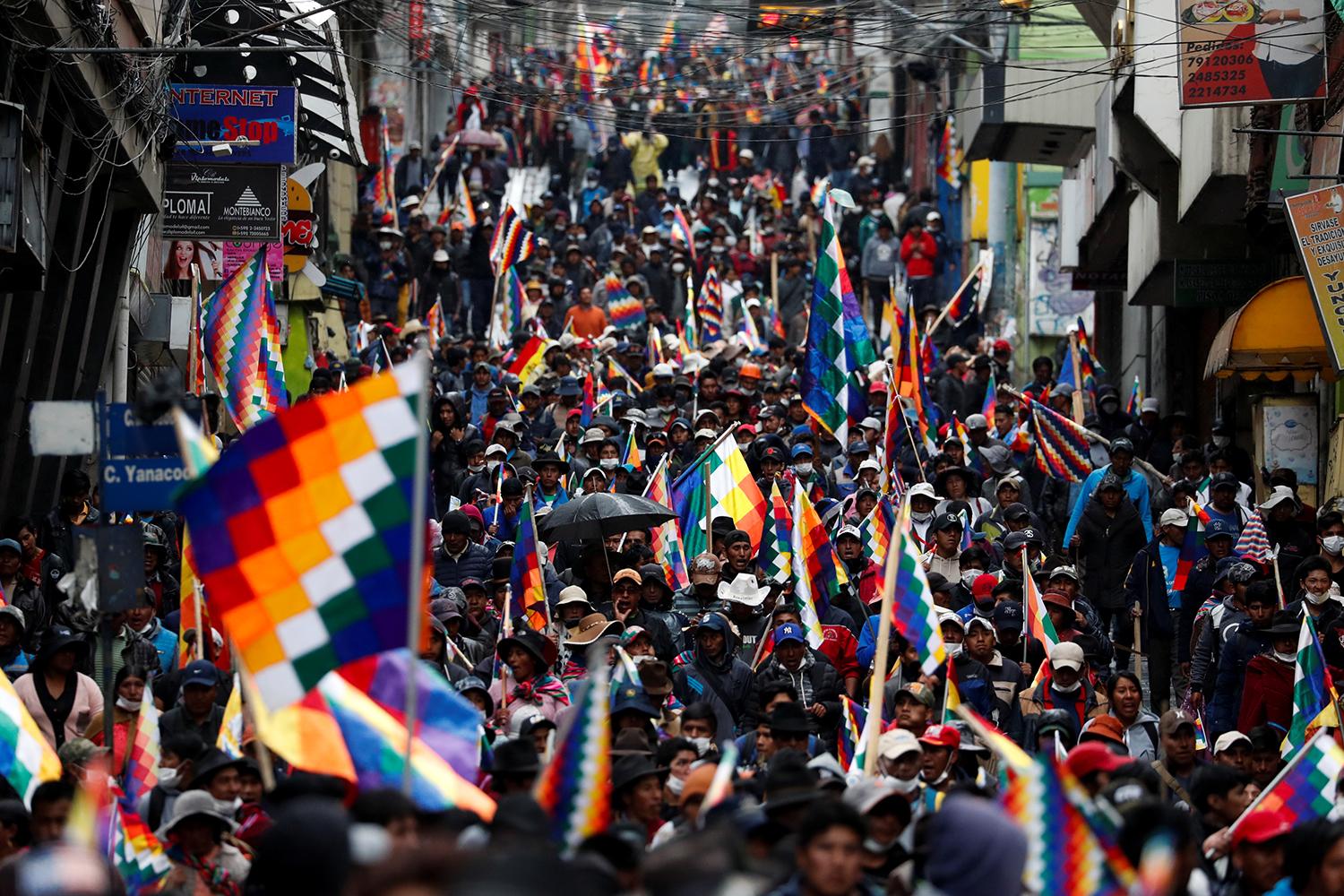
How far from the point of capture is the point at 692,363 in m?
27.3

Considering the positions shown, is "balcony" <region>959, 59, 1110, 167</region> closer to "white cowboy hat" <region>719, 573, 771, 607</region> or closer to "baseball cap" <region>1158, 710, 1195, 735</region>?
"white cowboy hat" <region>719, 573, 771, 607</region>

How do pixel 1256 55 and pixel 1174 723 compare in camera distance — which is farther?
pixel 1256 55

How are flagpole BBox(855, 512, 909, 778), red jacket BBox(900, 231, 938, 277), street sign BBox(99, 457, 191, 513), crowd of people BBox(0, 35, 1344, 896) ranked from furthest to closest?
1. red jacket BBox(900, 231, 938, 277)
2. street sign BBox(99, 457, 191, 513)
3. flagpole BBox(855, 512, 909, 778)
4. crowd of people BBox(0, 35, 1344, 896)

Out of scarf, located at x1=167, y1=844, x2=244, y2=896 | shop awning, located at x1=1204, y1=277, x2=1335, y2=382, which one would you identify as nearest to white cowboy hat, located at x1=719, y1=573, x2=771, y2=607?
scarf, located at x1=167, y1=844, x2=244, y2=896

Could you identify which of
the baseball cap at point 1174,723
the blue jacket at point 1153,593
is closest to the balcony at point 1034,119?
the blue jacket at point 1153,593

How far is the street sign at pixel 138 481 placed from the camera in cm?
1033

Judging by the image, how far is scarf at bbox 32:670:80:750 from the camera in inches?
490

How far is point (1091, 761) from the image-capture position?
962cm

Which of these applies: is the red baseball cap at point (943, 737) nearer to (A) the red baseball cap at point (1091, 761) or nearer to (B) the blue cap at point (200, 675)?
(A) the red baseball cap at point (1091, 761)

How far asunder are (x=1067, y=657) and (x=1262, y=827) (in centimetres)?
443

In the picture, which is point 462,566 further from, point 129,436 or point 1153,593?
point 129,436

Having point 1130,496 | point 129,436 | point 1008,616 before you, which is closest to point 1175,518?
point 1130,496

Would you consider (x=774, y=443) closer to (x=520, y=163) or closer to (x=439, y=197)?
(x=439, y=197)

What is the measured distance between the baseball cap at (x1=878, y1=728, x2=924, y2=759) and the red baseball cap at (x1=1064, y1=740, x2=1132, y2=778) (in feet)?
3.34
